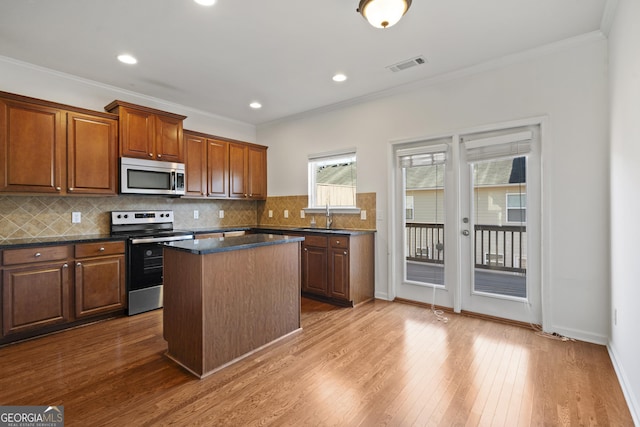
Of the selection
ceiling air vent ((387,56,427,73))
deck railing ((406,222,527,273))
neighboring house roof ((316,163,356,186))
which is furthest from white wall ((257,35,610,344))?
neighboring house roof ((316,163,356,186))

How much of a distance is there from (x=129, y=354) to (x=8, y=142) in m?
2.31

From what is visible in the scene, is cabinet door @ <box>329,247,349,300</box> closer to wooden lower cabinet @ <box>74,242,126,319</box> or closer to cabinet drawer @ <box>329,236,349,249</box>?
cabinet drawer @ <box>329,236,349,249</box>

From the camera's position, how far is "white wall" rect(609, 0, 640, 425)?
1802 millimetres

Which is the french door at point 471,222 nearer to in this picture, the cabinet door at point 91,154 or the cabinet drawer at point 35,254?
the cabinet door at point 91,154

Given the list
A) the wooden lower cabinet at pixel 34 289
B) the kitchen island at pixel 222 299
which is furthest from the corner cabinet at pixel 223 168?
the kitchen island at pixel 222 299

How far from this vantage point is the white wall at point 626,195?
70.9 inches

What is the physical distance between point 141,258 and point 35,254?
0.92 metres

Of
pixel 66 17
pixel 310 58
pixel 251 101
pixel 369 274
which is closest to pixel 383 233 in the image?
pixel 369 274

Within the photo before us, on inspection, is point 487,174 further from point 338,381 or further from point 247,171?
point 247,171

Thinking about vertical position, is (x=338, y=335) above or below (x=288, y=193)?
below

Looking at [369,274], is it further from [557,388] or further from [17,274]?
[17,274]

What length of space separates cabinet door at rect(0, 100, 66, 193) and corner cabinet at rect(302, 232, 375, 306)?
2.88m

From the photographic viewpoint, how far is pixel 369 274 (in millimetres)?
4117

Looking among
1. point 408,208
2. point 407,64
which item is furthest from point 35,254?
point 407,64
